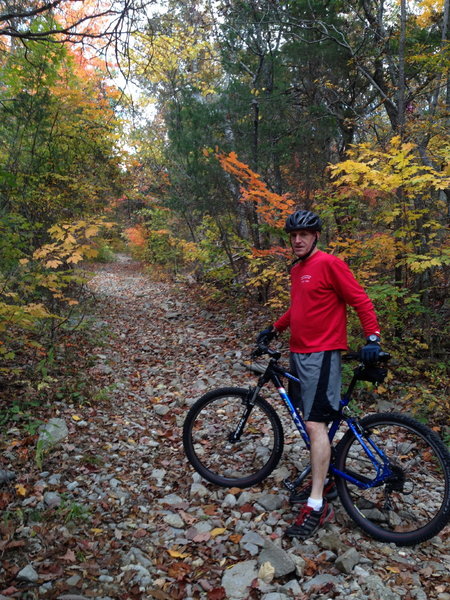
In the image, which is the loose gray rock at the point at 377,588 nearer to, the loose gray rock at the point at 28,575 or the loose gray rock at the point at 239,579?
the loose gray rock at the point at 239,579

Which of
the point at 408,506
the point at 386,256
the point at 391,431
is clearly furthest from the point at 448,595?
the point at 386,256

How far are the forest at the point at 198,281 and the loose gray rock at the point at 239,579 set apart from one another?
2 centimetres

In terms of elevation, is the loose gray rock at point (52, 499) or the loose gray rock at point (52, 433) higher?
the loose gray rock at point (52, 433)

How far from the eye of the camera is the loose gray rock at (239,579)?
8.89ft

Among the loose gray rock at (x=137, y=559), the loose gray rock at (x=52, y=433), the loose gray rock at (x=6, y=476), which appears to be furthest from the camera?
the loose gray rock at (x=52, y=433)

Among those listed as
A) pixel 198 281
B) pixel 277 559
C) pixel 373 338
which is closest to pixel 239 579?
pixel 277 559

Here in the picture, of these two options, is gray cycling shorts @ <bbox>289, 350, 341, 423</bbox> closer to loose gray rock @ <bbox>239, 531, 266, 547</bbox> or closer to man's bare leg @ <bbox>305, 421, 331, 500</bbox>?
man's bare leg @ <bbox>305, 421, 331, 500</bbox>

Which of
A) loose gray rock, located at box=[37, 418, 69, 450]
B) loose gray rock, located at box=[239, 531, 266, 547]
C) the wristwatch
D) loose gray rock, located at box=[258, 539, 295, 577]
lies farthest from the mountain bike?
loose gray rock, located at box=[37, 418, 69, 450]

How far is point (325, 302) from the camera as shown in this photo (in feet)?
10.6

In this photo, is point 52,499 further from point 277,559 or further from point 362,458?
point 362,458

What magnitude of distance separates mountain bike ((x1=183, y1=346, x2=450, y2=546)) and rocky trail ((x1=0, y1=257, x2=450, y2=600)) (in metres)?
0.17

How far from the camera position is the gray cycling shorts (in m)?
3.22

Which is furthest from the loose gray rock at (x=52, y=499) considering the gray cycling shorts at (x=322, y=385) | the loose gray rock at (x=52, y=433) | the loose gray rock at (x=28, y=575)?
the gray cycling shorts at (x=322, y=385)

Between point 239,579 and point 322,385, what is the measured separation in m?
1.51
